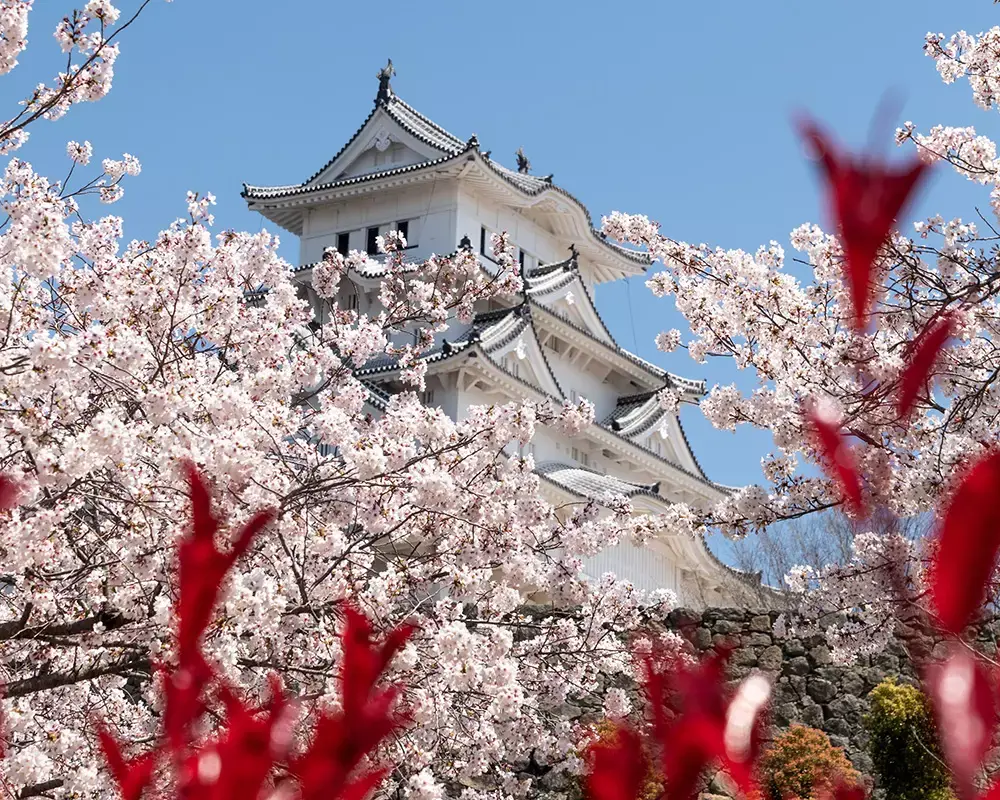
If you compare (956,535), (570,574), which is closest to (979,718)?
(956,535)

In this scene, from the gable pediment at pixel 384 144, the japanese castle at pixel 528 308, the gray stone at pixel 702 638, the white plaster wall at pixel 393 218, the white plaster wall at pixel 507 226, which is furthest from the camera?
the gable pediment at pixel 384 144

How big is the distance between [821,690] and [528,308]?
45.8 ft

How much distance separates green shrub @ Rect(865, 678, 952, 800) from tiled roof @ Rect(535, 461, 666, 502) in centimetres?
1234

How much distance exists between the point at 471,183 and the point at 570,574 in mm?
22098

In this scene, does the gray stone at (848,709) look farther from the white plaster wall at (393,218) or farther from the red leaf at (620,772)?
the white plaster wall at (393,218)

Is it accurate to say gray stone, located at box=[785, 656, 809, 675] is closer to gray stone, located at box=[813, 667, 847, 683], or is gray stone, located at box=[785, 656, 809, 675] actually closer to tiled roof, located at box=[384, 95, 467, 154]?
gray stone, located at box=[813, 667, 847, 683]

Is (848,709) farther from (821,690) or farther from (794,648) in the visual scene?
(794,648)

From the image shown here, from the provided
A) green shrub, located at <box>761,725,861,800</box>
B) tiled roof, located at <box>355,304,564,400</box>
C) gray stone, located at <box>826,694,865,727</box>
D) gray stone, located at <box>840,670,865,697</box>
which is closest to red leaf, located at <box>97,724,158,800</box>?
green shrub, located at <box>761,725,861,800</box>

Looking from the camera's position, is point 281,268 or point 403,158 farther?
point 403,158

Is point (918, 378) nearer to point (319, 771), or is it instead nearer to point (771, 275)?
point (319, 771)

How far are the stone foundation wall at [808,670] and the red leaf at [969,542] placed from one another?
13.2 metres

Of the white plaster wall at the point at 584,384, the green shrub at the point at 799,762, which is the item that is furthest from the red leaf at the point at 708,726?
the white plaster wall at the point at 584,384

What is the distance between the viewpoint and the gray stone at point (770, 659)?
1473 centimetres

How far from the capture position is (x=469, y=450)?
7.74 meters
